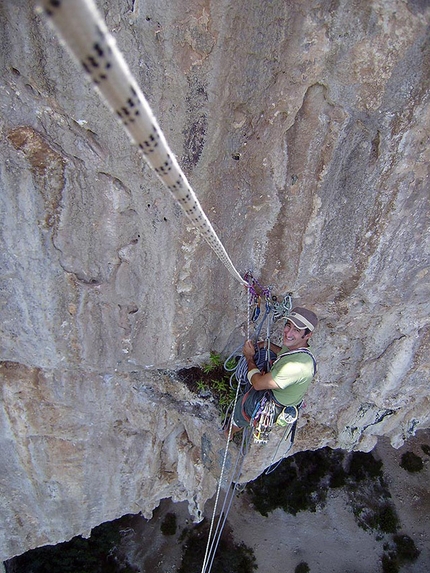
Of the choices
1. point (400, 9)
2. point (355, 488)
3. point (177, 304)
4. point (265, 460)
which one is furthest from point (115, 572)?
point (400, 9)

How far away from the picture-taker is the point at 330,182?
2941 mm

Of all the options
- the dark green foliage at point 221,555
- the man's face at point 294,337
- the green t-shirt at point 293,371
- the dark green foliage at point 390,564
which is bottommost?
the dark green foliage at point 221,555

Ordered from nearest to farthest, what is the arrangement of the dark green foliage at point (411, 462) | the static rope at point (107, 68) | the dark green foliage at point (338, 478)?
the static rope at point (107, 68) → the dark green foliage at point (411, 462) → the dark green foliage at point (338, 478)

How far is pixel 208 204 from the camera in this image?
3.07 meters

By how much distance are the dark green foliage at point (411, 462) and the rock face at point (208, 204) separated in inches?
288

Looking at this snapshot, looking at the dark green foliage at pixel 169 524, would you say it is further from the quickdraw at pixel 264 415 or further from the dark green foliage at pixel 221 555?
the quickdraw at pixel 264 415

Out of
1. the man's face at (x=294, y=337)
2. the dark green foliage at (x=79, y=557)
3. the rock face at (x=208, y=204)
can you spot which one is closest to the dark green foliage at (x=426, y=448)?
the rock face at (x=208, y=204)

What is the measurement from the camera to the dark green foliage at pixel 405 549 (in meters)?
9.99

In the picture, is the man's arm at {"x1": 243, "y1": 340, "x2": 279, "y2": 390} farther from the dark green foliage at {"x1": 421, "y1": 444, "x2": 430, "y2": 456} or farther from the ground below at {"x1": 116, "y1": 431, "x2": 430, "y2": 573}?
the dark green foliage at {"x1": 421, "y1": 444, "x2": 430, "y2": 456}

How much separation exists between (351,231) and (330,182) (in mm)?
523

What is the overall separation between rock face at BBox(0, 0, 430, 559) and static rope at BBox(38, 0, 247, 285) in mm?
1700

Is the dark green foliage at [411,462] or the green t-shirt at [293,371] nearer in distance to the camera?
the green t-shirt at [293,371]

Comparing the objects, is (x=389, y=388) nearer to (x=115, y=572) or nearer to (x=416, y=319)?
(x=416, y=319)

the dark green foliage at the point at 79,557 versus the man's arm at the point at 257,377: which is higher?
the man's arm at the point at 257,377
